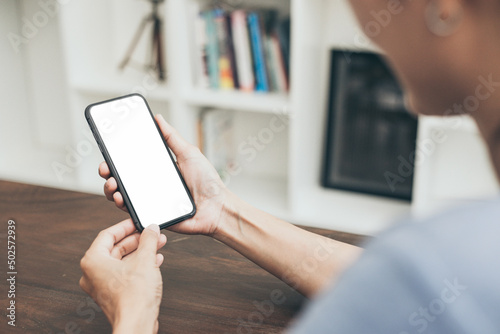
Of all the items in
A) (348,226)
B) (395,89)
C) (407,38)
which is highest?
(407,38)

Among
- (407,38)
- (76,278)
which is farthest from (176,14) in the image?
(407,38)

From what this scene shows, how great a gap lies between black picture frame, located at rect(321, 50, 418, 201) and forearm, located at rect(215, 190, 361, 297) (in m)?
1.20

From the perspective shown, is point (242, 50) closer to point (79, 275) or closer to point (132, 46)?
point (132, 46)

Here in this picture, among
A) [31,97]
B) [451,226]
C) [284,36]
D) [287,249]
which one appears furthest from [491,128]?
[31,97]

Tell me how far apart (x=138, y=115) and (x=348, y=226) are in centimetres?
121

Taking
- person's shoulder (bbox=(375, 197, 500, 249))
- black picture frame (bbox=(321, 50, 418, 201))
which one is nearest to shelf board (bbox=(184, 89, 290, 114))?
black picture frame (bbox=(321, 50, 418, 201))

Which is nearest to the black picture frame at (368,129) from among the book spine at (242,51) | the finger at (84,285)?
the book spine at (242,51)

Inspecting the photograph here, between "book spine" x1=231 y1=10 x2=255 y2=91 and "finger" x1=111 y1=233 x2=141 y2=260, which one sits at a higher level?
"book spine" x1=231 y1=10 x2=255 y2=91

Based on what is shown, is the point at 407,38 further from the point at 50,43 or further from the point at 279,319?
the point at 50,43

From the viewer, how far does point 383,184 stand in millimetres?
2137

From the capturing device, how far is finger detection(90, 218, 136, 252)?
33.0 inches

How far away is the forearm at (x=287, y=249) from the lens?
0.83 meters

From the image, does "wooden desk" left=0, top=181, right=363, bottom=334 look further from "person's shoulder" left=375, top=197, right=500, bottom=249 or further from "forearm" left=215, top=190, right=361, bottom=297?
"person's shoulder" left=375, top=197, right=500, bottom=249

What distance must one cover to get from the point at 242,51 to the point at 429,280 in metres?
1.75
